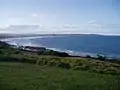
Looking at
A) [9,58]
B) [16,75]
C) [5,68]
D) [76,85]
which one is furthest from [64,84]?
[9,58]

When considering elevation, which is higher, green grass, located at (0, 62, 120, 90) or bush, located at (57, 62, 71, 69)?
bush, located at (57, 62, 71, 69)

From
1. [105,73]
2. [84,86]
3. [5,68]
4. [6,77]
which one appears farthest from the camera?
[105,73]

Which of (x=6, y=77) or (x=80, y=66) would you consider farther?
(x=80, y=66)

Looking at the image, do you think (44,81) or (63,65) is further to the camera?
(63,65)

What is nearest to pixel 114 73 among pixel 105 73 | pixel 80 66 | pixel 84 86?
pixel 105 73

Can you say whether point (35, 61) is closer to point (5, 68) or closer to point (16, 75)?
point (5, 68)

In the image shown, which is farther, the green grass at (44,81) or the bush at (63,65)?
the bush at (63,65)

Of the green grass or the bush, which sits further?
the bush

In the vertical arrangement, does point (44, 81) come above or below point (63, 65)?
below

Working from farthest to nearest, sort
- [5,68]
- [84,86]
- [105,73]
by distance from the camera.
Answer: [105,73] < [5,68] < [84,86]

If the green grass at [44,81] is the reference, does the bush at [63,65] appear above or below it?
above
